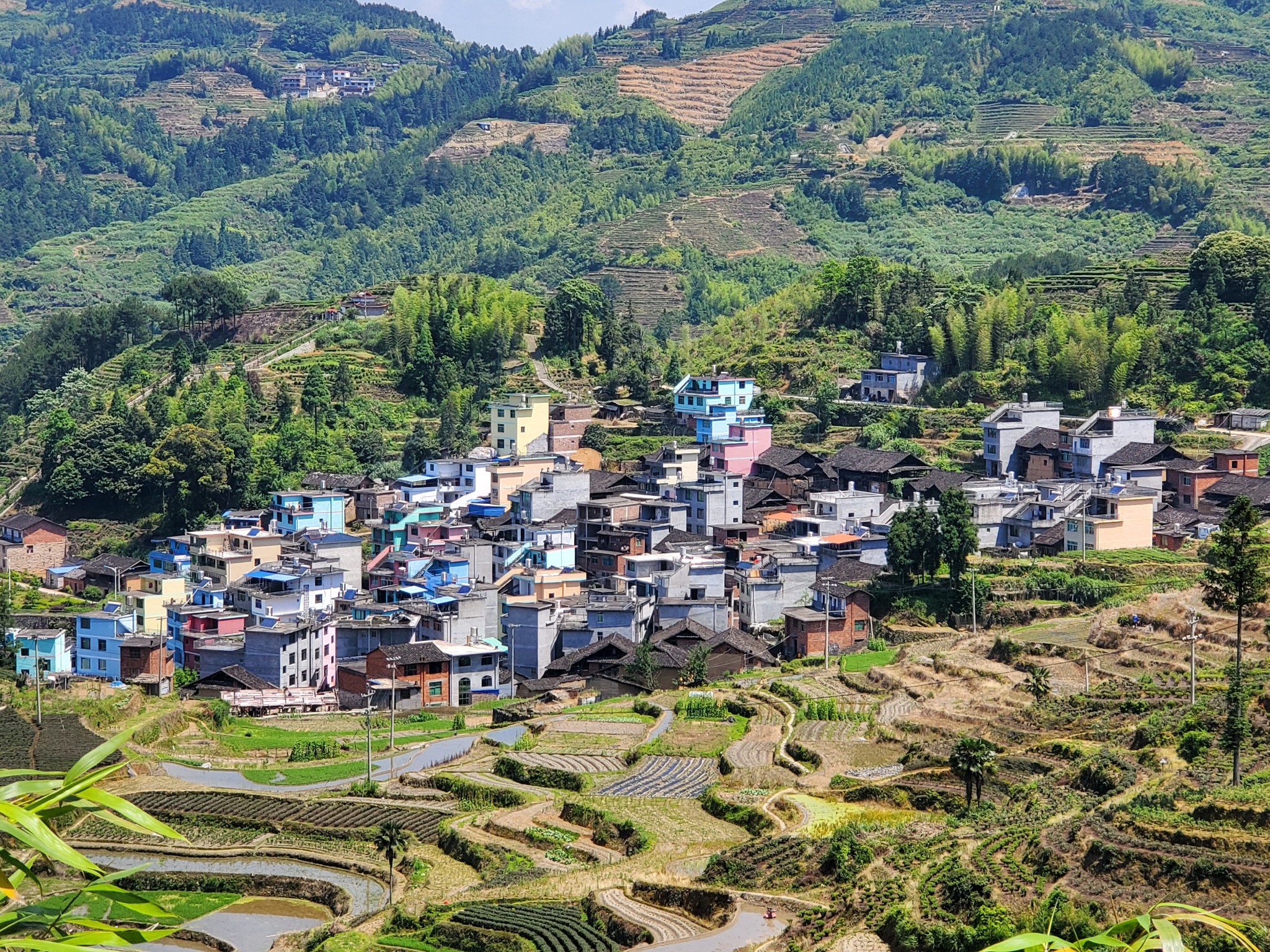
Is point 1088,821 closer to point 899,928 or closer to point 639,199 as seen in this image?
point 899,928

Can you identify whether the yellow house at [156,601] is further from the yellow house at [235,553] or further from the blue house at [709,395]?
the blue house at [709,395]

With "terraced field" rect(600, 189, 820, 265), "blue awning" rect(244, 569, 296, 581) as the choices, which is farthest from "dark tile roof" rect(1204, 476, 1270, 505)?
"terraced field" rect(600, 189, 820, 265)

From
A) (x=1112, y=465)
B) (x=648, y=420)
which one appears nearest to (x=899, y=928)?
(x=1112, y=465)

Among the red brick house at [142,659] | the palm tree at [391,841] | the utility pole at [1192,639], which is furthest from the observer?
the red brick house at [142,659]

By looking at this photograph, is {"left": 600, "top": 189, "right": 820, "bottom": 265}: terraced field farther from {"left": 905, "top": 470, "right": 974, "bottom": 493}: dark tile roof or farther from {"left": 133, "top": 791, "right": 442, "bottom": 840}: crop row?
{"left": 133, "top": 791, "right": 442, "bottom": 840}: crop row

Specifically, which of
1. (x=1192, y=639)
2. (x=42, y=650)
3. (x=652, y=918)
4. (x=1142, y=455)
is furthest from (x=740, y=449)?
(x=652, y=918)

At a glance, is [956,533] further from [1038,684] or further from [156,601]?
[156,601]

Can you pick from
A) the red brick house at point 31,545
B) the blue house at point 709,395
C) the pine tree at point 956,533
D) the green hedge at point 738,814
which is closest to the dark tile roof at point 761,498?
the blue house at point 709,395
